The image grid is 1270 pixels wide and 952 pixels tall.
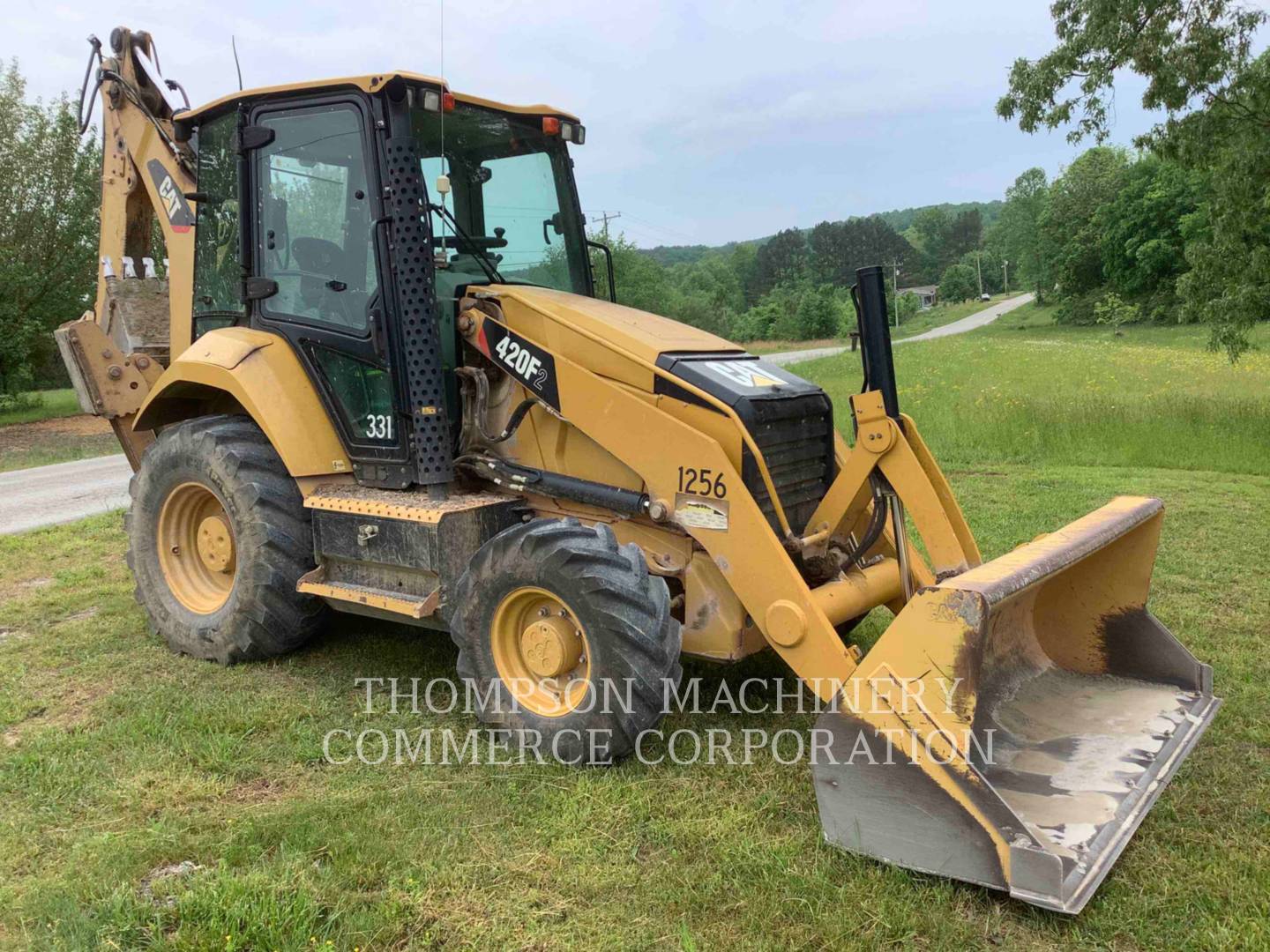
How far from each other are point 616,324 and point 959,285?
117443 mm

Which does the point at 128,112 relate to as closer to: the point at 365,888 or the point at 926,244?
the point at 365,888

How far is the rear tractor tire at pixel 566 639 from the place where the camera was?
12.1ft

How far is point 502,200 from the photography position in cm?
514

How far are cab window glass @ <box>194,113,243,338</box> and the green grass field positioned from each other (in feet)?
6.30

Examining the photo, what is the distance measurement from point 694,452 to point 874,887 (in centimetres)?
175

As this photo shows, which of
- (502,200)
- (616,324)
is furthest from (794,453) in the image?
(502,200)

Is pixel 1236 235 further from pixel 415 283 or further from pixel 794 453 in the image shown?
pixel 415 283

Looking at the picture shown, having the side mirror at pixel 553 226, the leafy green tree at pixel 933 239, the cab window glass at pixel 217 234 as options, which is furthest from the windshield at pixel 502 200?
the leafy green tree at pixel 933 239

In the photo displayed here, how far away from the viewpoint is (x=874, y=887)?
9.77 ft

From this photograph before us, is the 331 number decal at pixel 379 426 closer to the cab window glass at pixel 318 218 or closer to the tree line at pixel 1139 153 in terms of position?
the cab window glass at pixel 318 218

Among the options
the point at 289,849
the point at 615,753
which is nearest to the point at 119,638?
the point at 289,849

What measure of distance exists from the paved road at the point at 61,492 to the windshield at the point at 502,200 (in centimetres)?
556

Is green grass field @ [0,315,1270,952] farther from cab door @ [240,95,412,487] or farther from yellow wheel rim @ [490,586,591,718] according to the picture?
cab door @ [240,95,412,487]

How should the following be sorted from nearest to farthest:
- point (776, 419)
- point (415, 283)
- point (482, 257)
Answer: point (776, 419), point (415, 283), point (482, 257)
